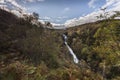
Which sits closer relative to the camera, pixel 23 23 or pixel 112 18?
pixel 112 18

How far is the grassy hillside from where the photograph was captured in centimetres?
1923

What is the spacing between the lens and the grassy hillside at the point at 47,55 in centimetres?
1923

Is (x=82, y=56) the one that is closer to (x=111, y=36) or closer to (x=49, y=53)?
(x=49, y=53)

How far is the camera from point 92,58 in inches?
3219

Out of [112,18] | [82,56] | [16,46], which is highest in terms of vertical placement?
[112,18]

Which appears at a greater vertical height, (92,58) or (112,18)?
(112,18)

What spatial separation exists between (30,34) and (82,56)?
38.0m

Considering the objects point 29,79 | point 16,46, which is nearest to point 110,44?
point 29,79

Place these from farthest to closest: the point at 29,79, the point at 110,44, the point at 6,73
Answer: the point at 110,44 → the point at 6,73 → the point at 29,79

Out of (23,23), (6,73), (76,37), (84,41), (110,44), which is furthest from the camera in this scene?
(76,37)

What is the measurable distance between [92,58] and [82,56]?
31.5ft

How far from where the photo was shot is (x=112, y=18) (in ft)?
63.2

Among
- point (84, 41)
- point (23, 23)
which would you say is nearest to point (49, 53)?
point (23, 23)

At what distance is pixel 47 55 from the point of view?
1927 inches
